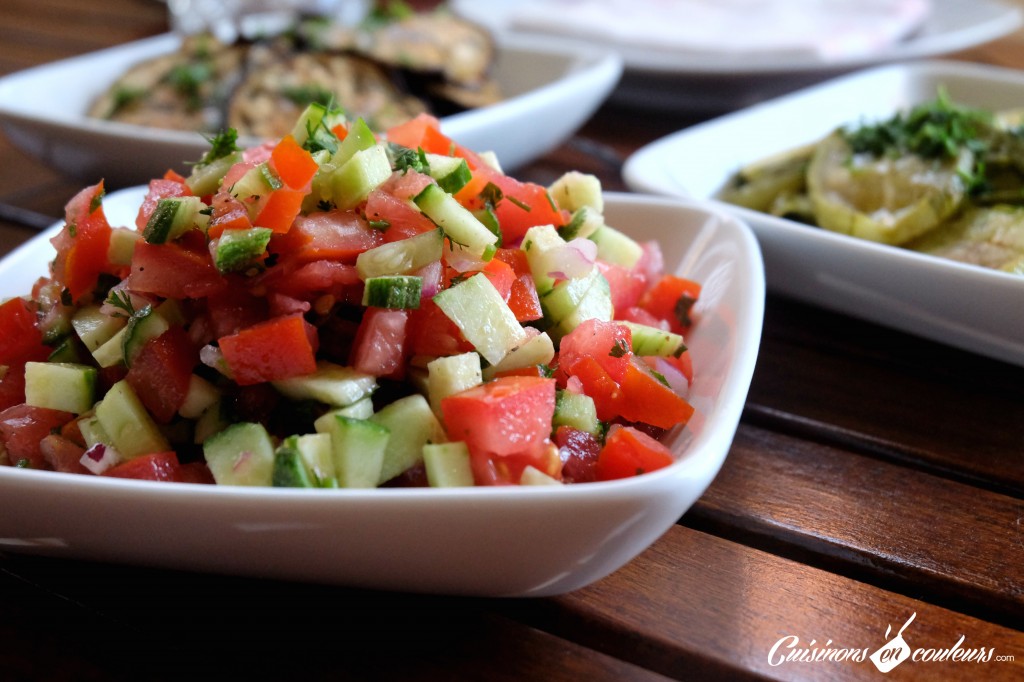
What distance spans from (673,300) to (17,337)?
987 millimetres

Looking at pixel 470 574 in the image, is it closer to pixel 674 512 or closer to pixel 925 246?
pixel 674 512

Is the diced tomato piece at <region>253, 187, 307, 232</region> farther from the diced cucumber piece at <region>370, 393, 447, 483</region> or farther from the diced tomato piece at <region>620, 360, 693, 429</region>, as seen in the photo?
the diced tomato piece at <region>620, 360, 693, 429</region>

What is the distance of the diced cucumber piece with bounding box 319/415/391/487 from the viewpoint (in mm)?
939

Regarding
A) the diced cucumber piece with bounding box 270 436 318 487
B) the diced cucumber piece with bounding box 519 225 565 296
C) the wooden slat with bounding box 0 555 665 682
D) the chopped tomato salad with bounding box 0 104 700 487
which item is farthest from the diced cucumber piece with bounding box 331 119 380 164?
the wooden slat with bounding box 0 555 665 682

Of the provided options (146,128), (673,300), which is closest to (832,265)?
(673,300)

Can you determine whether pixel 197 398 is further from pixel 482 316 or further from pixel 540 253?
pixel 540 253

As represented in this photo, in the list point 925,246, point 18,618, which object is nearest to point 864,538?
point 925,246

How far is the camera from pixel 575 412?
105 cm

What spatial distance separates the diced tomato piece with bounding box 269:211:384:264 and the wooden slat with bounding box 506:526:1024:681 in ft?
1.60

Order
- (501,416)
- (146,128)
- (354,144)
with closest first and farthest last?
(501,416) → (354,144) → (146,128)

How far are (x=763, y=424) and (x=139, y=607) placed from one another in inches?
38.3

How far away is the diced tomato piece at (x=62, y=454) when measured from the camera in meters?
1.04

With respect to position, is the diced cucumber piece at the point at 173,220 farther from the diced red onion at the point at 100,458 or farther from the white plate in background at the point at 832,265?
the white plate in background at the point at 832,265

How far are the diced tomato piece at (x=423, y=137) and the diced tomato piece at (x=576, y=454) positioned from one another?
1.73 ft
